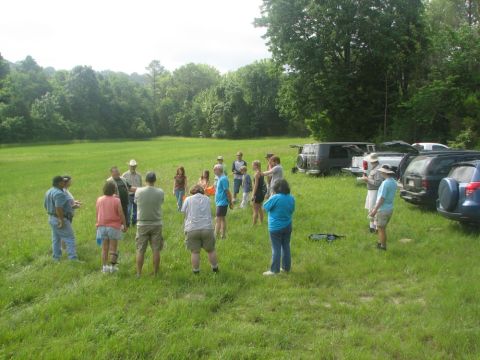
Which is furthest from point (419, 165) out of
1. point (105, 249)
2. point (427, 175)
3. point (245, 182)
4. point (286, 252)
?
point (105, 249)

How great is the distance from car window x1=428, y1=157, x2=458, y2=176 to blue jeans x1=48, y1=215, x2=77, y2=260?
868cm

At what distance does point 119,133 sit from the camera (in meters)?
97.6

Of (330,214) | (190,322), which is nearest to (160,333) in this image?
(190,322)

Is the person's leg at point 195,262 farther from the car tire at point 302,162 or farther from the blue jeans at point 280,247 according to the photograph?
the car tire at point 302,162

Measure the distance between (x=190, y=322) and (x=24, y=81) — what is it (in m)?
100

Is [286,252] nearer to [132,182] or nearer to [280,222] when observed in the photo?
[280,222]

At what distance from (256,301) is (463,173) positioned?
19.3 feet

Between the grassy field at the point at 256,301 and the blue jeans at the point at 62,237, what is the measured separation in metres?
0.25

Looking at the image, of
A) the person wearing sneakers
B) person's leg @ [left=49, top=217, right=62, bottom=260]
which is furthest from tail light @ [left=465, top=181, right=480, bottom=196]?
person's leg @ [left=49, top=217, right=62, bottom=260]

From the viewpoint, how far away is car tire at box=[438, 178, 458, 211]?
9281 millimetres

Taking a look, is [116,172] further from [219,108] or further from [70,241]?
[219,108]

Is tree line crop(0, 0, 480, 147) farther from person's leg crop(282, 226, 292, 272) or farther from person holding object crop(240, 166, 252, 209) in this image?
person's leg crop(282, 226, 292, 272)

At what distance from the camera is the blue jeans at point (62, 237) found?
852 centimetres

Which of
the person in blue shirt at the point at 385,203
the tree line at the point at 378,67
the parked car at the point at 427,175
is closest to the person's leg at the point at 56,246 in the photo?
the person in blue shirt at the point at 385,203
